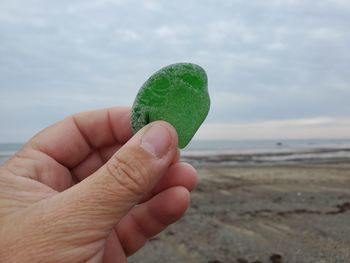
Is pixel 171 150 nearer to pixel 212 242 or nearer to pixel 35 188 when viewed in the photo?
pixel 35 188

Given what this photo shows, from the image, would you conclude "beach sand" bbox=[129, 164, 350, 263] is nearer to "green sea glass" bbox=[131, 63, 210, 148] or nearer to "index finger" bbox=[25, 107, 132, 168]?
"index finger" bbox=[25, 107, 132, 168]

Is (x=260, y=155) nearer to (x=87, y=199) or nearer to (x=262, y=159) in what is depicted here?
(x=262, y=159)

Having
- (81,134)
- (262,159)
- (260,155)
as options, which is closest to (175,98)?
(81,134)

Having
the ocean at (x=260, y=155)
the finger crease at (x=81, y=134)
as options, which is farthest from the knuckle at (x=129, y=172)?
the ocean at (x=260, y=155)

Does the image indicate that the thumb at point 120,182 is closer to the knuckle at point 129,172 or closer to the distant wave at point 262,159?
the knuckle at point 129,172

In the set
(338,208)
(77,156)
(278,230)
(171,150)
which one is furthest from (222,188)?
(171,150)

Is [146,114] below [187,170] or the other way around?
the other way around
